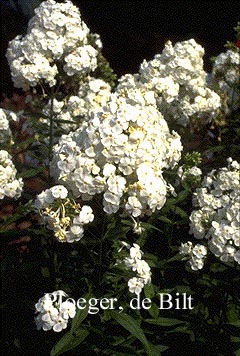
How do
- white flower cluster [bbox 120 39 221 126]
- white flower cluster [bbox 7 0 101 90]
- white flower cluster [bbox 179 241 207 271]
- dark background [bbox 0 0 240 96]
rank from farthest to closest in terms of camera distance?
dark background [bbox 0 0 240 96] < white flower cluster [bbox 120 39 221 126] < white flower cluster [bbox 7 0 101 90] < white flower cluster [bbox 179 241 207 271]

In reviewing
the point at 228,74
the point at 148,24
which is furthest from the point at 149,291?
the point at 148,24

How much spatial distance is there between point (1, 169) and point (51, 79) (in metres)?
0.73

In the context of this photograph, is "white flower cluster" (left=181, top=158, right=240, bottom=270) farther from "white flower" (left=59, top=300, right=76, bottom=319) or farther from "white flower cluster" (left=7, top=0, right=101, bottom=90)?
"white flower cluster" (left=7, top=0, right=101, bottom=90)

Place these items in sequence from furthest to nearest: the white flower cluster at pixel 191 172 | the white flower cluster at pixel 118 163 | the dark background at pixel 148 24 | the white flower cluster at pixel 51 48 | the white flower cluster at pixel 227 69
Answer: the dark background at pixel 148 24 < the white flower cluster at pixel 227 69 < the white flower cluster at pixel 51 48 < the white flower cluster at pixel 191 172 < the white flower cluster at pixel 118 163

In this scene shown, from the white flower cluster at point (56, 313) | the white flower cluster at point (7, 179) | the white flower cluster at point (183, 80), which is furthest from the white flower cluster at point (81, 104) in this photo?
the white flower cluster at point (56, 313)

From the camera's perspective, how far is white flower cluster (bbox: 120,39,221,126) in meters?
4.51

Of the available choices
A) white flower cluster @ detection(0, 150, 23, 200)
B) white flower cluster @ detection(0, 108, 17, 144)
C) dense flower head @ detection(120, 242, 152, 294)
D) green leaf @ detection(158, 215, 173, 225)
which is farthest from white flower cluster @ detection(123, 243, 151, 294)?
white flower cluster @ detection(0, 108, 17, 144)

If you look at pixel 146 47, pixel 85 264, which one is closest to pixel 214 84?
pixel 85 264

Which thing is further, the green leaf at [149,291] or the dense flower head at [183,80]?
the dense flower head at [183,80]

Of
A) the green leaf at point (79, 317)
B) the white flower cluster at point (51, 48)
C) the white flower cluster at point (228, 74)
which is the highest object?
the white flower cluster at point (51, 48)

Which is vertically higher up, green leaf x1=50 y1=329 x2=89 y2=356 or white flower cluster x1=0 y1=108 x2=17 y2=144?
→ white flower cluster x1=0 y1=108 x2=17 y2=144

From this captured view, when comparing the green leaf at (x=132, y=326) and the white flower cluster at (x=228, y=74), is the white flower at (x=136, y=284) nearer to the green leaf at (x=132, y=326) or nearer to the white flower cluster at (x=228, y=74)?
the green leaf at (x=132, y=326)

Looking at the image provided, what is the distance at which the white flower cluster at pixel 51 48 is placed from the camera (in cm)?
414

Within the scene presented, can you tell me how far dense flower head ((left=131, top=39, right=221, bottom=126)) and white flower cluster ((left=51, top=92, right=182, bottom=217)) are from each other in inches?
47.5
